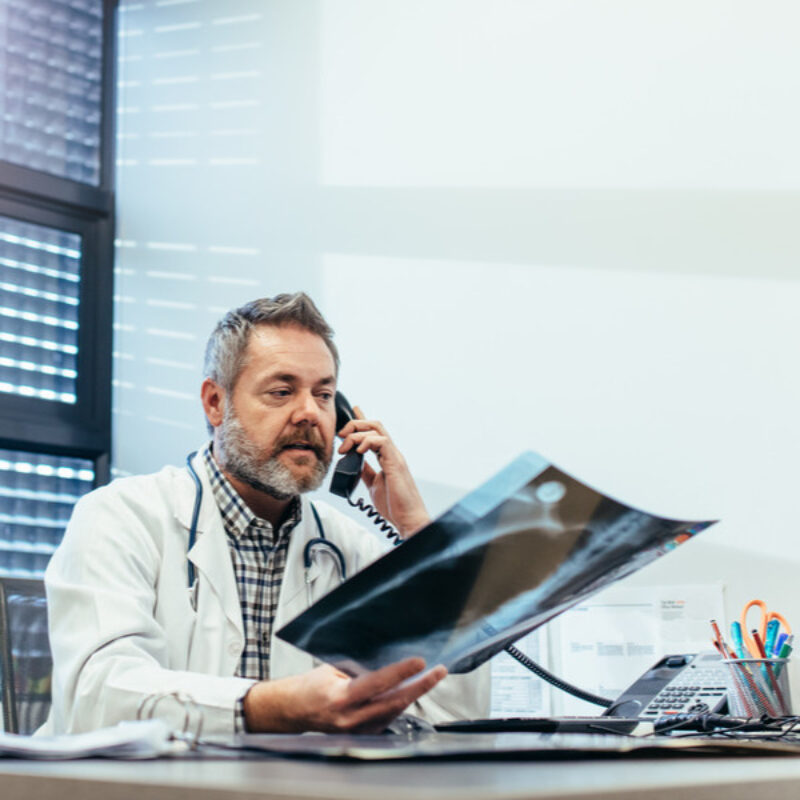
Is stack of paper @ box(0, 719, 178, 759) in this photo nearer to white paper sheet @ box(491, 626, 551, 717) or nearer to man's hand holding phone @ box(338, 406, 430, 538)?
man's hand holding phone @ box(338, 406, 430, 538)

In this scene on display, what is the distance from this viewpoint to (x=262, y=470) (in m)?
1.66

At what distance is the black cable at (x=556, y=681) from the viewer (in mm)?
1657

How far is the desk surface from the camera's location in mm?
436

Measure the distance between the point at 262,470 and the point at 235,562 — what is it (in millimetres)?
157

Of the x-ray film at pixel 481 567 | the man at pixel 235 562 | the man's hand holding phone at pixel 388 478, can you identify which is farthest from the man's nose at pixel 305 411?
the x-ray film at pixel 481 567

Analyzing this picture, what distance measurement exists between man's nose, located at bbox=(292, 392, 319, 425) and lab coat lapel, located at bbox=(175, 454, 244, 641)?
19cm

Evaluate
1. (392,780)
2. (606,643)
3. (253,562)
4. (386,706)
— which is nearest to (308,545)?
(253,562)

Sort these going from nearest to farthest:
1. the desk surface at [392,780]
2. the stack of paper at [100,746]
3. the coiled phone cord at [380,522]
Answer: the desk surface at [392,780], the stack of paper at [100,746], the coiled phone cord at [380,522]

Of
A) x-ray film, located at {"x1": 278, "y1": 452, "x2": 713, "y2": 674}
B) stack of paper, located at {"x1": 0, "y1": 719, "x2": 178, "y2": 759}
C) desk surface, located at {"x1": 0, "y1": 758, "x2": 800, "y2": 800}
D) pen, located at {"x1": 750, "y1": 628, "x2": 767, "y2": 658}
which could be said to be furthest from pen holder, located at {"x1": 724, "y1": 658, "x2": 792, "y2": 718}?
stack of paper, located at {"x1": 0, "y1": 719, "x2": 178, "y2": 759}

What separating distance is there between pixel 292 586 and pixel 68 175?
1697mm

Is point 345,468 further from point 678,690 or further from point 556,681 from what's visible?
point 678,690

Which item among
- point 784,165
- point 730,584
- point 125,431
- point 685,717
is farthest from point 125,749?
point 125,431

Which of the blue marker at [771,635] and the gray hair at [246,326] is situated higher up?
the gray hair at [246,326]

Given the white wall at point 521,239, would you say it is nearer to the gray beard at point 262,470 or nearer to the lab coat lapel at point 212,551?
the gray beard at point 262,470
